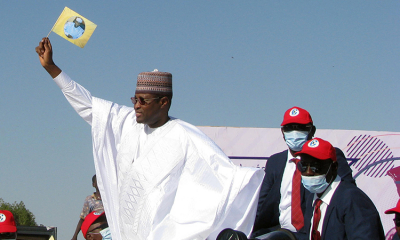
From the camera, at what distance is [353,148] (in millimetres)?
8109

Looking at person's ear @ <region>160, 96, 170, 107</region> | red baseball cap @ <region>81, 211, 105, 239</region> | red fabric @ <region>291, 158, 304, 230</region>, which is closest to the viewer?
red fabric @ <region>291, 158, 304, 230</region>

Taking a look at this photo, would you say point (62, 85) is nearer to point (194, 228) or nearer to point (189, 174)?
point (189, 174)

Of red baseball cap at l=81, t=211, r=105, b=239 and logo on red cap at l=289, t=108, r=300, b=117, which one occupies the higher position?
logo on red cap at l=289, t=108, r=300, b=117

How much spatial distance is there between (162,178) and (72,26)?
157 cm

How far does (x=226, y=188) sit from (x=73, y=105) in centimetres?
161

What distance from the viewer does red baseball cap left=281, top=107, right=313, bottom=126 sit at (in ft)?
16.3

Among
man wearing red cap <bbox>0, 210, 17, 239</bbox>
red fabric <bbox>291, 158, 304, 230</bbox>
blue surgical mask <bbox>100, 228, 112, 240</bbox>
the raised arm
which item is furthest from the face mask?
man wearing red cap <bbox>0, 210, 17, 239</bbox>

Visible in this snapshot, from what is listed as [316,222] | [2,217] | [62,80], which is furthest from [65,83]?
[316,222]

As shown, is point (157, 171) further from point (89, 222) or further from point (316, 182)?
point (89, 222)

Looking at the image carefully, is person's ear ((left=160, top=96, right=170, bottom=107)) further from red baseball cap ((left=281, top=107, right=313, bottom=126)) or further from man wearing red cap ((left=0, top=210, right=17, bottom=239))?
man wearing red cap ((left=0, top=210, right=17, bottom=239))

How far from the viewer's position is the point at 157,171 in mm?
4645

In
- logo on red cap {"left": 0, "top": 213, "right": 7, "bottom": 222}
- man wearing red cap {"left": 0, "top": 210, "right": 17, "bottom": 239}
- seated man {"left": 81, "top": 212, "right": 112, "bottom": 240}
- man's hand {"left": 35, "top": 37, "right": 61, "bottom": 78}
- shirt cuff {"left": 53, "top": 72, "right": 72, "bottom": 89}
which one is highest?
Result: man's hand {"left": 35, "top": 37, "right": 61, "bottom": 78}

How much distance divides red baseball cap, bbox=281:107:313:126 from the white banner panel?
126 inches

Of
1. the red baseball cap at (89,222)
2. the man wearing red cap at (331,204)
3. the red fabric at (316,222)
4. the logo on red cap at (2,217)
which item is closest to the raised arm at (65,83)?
the red baseball cap at (89,222)
